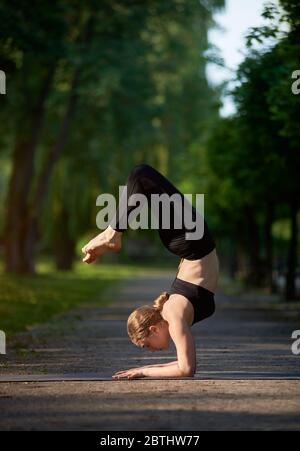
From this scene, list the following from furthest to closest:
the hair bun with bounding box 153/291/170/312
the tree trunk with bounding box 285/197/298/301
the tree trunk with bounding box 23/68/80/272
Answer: the tree trunk with bounding box 23/68/80/272
the tree trunk with bounding box 285/197/298/301
the hair bun with bounding box 153/291/170/312

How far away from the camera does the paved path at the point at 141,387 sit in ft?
24.0

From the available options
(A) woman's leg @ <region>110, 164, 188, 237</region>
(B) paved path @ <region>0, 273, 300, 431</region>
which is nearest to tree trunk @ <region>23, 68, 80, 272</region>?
(B) paved path @ <region>0, 273, 300, 431</region>

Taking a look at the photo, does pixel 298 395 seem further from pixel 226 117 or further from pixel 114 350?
pixel 226 117

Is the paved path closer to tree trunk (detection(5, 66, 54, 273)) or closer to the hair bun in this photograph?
the hair bun

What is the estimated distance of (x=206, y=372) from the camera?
1037cm

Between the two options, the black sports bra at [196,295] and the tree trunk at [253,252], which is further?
Answer: the tree trunk at [253,252]

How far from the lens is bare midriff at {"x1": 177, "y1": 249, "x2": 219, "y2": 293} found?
9.84m

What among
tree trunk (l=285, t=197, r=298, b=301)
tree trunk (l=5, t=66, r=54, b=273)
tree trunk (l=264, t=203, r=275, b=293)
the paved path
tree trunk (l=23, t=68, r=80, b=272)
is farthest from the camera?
tree trunk (l=23, t=68, r=80, b=272)

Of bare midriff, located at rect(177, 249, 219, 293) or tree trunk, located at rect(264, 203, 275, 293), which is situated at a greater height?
tree trunk, located at rect(264, 203, 275, 293)

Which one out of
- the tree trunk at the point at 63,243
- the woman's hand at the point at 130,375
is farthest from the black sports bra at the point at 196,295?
the tree trunk at the point at 63,243

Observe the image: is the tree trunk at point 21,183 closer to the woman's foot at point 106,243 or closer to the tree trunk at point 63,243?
the tree trunk at point 63,243

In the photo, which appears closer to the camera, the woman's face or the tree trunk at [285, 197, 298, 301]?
the woman's face

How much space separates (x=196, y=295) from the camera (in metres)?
9.82

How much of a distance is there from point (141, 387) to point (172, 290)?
3.59 ft
